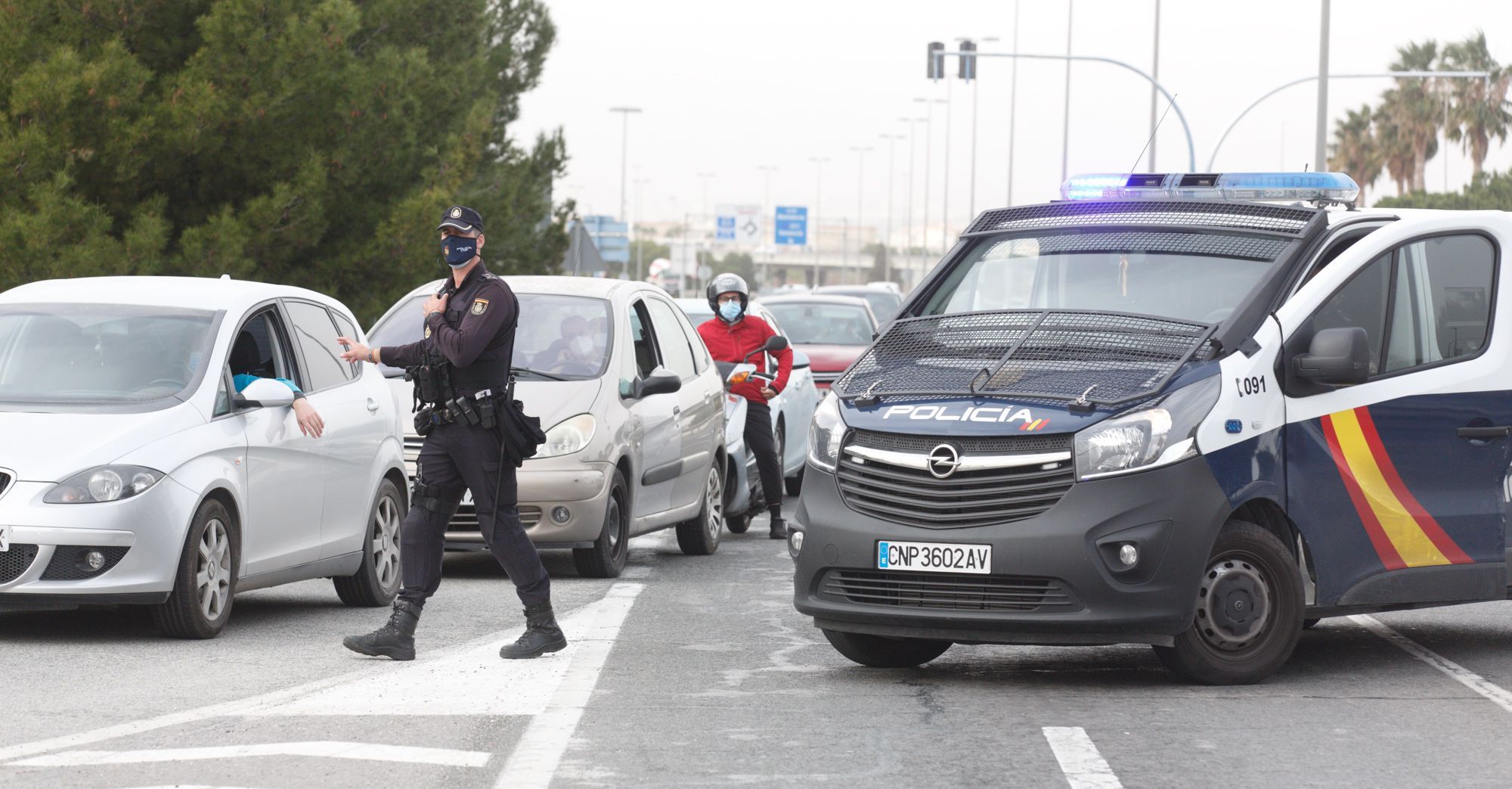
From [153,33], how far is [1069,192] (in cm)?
1450

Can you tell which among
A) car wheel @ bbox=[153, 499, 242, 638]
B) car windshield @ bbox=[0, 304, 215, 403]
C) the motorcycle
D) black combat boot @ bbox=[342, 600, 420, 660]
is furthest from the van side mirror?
black combat boot @ bbox=[342, 600, 420, 660]

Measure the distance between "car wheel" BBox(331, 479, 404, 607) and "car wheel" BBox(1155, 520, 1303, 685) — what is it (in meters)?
4.26

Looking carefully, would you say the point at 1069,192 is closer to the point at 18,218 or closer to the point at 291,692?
the point at 291,692

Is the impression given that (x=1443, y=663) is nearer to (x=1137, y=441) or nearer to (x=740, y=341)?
(x=1137, y=441)

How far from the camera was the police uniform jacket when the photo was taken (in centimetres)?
830

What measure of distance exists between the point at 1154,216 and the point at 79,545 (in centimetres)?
468

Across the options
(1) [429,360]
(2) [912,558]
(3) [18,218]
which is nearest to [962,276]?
(2) [912,558]

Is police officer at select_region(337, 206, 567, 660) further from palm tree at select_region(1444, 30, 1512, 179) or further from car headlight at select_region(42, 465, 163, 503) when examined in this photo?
palm tree at select_region(1444, 30, 1512, 179)

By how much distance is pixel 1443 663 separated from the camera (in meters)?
8.99

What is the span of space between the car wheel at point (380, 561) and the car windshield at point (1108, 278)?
3145 millimetres

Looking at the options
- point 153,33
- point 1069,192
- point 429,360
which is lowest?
point 429,360

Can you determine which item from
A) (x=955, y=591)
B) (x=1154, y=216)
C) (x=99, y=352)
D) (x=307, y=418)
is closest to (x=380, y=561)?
(x=307, y=418)

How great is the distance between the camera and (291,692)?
25.2 feet

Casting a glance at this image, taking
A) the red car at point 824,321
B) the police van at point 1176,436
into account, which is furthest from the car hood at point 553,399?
the red car at point 824,321
